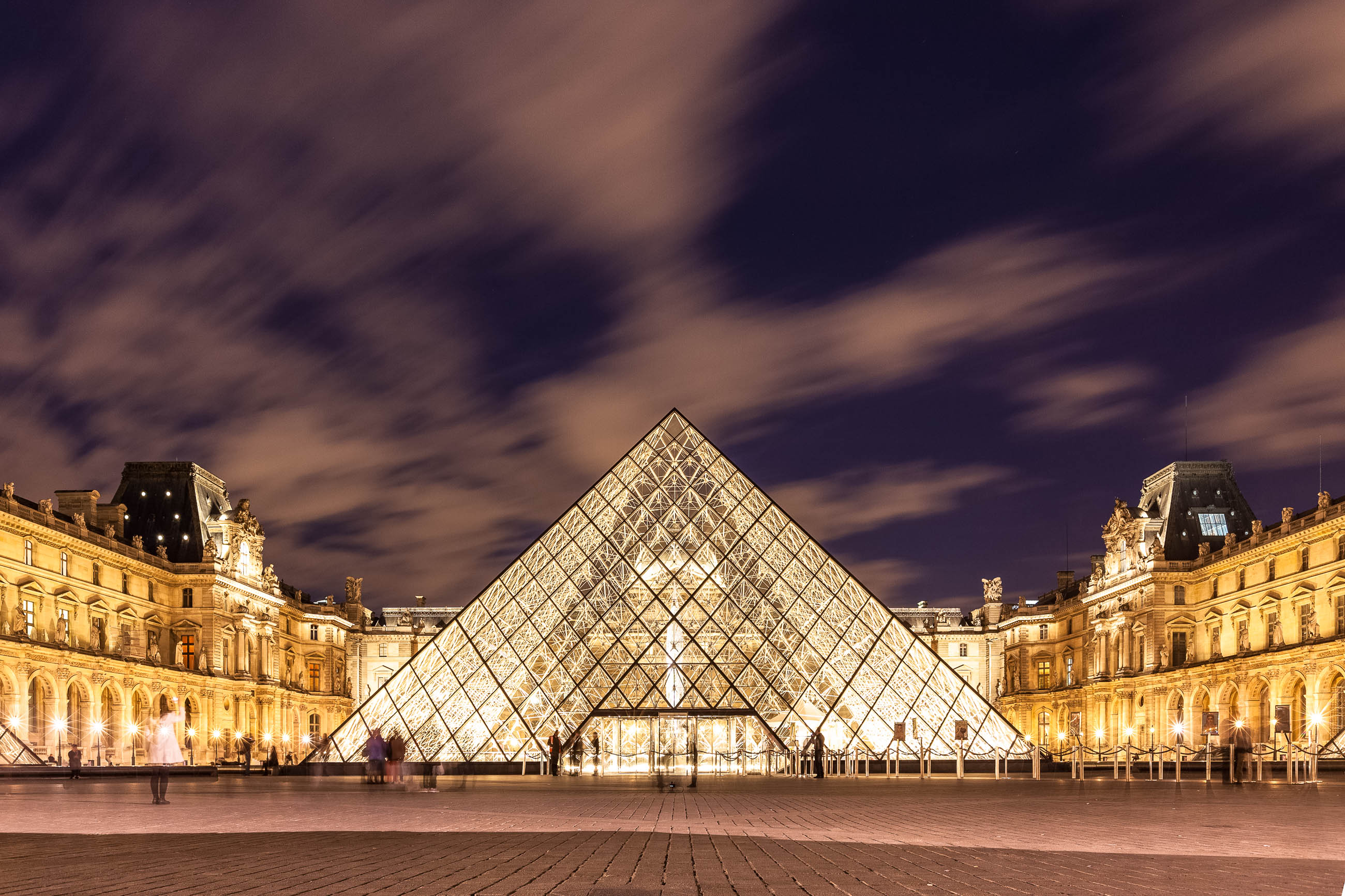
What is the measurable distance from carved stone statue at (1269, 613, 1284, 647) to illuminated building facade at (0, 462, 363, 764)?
4385 cm

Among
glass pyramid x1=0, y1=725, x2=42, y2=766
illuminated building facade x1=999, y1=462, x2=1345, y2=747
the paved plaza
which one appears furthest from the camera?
illuminated building facade x1=999, y1=462, x2=1345, y2=747

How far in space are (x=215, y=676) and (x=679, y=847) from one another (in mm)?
56245

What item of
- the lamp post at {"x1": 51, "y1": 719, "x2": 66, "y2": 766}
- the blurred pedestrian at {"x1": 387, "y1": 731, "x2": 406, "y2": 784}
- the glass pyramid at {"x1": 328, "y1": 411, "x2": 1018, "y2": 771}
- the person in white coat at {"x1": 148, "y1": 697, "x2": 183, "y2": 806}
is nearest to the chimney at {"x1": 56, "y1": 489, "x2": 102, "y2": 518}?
the lamp post at {"x1": 51, "y1": 719, "x2": 66, "y2": 766}

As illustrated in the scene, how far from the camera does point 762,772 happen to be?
33781 millimetres

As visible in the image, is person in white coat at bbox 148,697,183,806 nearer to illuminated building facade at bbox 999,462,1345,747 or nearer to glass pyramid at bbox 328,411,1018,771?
glass pyramid at bbox 328,411,1018,771

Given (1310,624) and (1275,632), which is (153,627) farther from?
(1310,624)

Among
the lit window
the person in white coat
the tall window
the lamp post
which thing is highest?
the lit window

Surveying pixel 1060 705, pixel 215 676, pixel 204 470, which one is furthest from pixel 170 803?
pixel 1060 705

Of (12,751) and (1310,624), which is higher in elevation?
(1310,624)

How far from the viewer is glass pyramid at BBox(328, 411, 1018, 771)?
111 feet

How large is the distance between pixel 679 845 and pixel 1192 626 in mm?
56994

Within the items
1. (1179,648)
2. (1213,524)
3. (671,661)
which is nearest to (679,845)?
(671,661)

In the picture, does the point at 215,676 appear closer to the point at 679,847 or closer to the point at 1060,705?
the point at 1060,705

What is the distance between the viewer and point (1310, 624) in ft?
160
